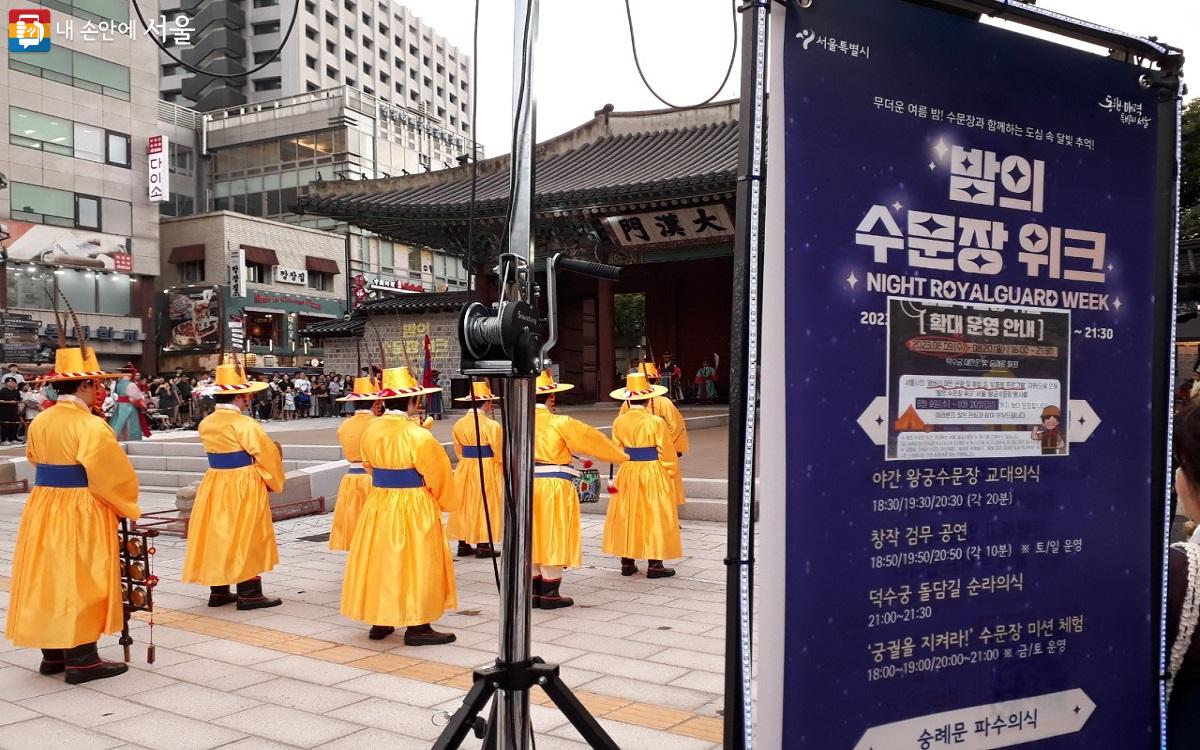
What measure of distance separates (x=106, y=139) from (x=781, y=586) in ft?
119

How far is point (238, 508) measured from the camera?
6.66 m

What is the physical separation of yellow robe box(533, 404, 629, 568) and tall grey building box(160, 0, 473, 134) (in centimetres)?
4319

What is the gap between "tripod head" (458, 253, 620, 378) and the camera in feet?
8.44

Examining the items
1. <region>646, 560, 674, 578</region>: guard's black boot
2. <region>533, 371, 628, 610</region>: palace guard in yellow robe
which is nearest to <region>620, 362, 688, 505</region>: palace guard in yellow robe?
<region>646, 560, 674, 578</region>: guard's black boot

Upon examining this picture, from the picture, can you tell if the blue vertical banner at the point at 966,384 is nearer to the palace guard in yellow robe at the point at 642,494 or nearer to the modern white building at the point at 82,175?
the palace guard in yellow robe at the point at 642,494

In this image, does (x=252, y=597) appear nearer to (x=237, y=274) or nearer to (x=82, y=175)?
(x=82, y=175)

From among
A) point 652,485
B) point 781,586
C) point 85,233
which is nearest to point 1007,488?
point 781,586

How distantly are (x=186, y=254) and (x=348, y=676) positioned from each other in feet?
113

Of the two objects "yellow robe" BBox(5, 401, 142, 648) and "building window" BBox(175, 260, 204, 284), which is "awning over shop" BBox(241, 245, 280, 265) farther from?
"yellow robe" BBox(5, 401, 142, 648)

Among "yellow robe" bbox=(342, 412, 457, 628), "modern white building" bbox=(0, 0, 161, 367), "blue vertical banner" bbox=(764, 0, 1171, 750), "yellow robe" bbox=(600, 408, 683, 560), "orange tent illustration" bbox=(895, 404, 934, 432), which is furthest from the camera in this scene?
"modern white building" bbox=(0, 0, 161, 367)

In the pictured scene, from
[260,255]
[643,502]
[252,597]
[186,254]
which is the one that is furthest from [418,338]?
[186,254]

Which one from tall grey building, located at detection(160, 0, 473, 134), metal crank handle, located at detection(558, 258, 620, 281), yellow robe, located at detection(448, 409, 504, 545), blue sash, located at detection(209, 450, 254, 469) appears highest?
tall grey building, located at detection(160, 0, 473, 134)

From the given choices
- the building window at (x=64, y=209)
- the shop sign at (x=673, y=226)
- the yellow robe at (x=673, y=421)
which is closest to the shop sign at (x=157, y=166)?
the building window at (x=64, y=209)

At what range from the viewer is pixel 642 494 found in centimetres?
742
